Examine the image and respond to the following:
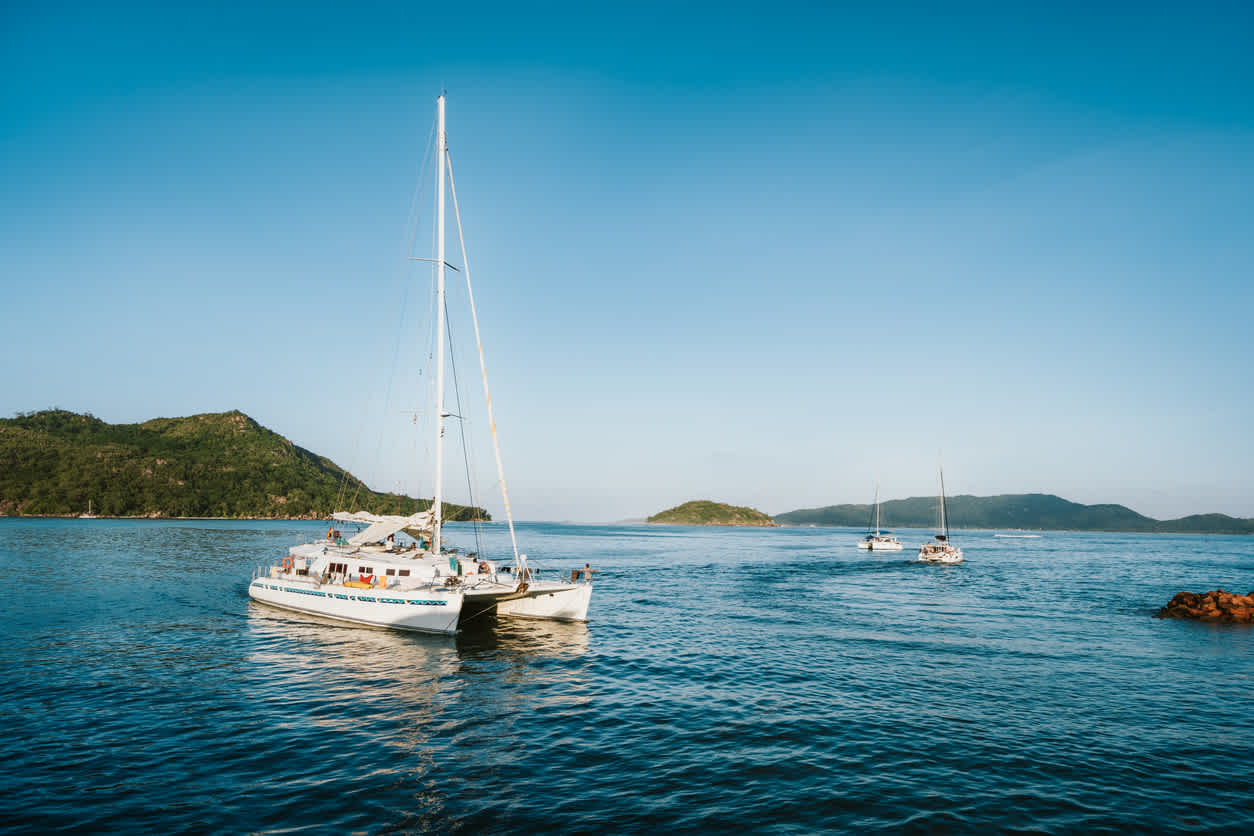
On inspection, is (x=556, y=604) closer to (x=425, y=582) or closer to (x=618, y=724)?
(x=425, y=582)

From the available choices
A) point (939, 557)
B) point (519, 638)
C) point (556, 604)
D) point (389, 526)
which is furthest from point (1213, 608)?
point (389, 526)

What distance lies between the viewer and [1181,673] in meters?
22.2

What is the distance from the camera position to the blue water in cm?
1064

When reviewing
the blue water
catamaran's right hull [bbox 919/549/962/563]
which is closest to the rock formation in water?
the blue water

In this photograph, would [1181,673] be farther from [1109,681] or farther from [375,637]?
[375,637]

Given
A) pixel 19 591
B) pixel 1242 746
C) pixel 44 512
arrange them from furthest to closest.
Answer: pixel 44 512
pixel 19 591
pixel 1242 746

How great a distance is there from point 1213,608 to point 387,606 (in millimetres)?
44919

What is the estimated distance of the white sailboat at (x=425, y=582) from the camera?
25750 mm

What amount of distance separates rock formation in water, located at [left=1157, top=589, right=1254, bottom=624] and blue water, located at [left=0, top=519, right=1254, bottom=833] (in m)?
1.85

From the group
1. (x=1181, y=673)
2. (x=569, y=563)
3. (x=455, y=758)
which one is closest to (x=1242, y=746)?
(x=1181, y=673)

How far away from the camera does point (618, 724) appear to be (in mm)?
15531

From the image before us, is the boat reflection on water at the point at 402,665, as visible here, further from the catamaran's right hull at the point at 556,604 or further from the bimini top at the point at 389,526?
the bimini top at the point at 389,526

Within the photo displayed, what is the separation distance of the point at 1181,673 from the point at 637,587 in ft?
109

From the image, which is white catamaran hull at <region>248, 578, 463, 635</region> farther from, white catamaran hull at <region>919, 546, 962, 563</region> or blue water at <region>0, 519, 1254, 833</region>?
white catamaran hull at <region>919, 546, 962, 563</region>
